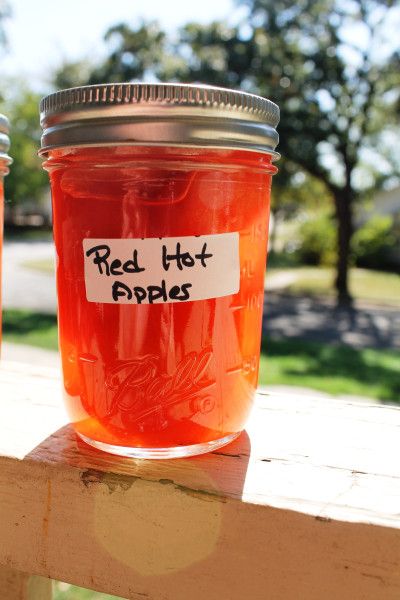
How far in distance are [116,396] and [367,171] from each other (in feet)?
59.3

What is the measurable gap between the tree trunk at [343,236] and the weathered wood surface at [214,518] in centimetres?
1154

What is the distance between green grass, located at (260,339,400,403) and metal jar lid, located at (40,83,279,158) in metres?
4.48

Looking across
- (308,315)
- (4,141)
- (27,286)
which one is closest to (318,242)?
(308,315)

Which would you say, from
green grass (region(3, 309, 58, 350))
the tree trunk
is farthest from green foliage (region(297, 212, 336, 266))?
green grass (region(3, 309, 58, 350))

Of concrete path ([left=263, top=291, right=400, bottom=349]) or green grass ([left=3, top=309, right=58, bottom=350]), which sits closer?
green grass ([left=3, top=309, right=58, bottom=350])

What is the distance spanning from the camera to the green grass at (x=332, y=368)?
515cm

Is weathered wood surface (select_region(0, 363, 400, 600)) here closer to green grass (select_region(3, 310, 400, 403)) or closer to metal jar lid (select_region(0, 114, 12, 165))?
metal jar lid (select_region(0, 114, 12, 165))

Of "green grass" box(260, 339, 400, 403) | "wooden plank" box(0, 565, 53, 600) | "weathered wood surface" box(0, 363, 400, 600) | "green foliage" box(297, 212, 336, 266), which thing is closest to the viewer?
"weathered wood surface" box(0, 363, 400, 600)

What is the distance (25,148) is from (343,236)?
15.5m

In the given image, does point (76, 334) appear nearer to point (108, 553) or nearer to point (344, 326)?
point (108, 553)

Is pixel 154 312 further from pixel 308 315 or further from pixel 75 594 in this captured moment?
pixel 308 315

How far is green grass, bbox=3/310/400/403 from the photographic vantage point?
5.19 metres

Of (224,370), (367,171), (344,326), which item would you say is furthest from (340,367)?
(367,171)

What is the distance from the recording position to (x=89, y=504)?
26.5 inches
